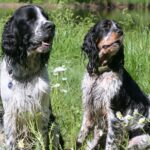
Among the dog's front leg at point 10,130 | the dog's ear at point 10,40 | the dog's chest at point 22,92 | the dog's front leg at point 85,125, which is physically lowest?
the dog's front leg at point 85,125

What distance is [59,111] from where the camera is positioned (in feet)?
24.7

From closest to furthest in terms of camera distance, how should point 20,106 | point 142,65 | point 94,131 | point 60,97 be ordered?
point 20,106, point 94,131, point 60,97, point 142,65

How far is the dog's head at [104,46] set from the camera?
668cm

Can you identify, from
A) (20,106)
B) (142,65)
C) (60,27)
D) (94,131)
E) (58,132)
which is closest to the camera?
(20,106)

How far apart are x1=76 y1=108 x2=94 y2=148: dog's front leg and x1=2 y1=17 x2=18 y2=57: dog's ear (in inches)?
49.8

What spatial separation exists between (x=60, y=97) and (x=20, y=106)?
59.7 inches

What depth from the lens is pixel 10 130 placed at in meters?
6.32

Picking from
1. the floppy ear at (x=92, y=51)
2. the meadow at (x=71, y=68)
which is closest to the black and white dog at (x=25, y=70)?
the meadow at (x=71, y=68)

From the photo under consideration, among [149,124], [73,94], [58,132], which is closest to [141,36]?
[73,94]

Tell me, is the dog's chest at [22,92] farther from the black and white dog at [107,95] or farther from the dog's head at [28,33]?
the black and white dog at [107,95]

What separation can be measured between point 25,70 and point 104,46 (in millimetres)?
1005

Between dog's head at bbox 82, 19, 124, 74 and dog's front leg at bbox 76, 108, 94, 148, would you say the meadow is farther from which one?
dog's head at bbox 82, 19, 124, 74

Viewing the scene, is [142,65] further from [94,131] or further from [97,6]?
[97,6]

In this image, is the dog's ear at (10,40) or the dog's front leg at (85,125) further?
the dog's front leg at (85,125)
